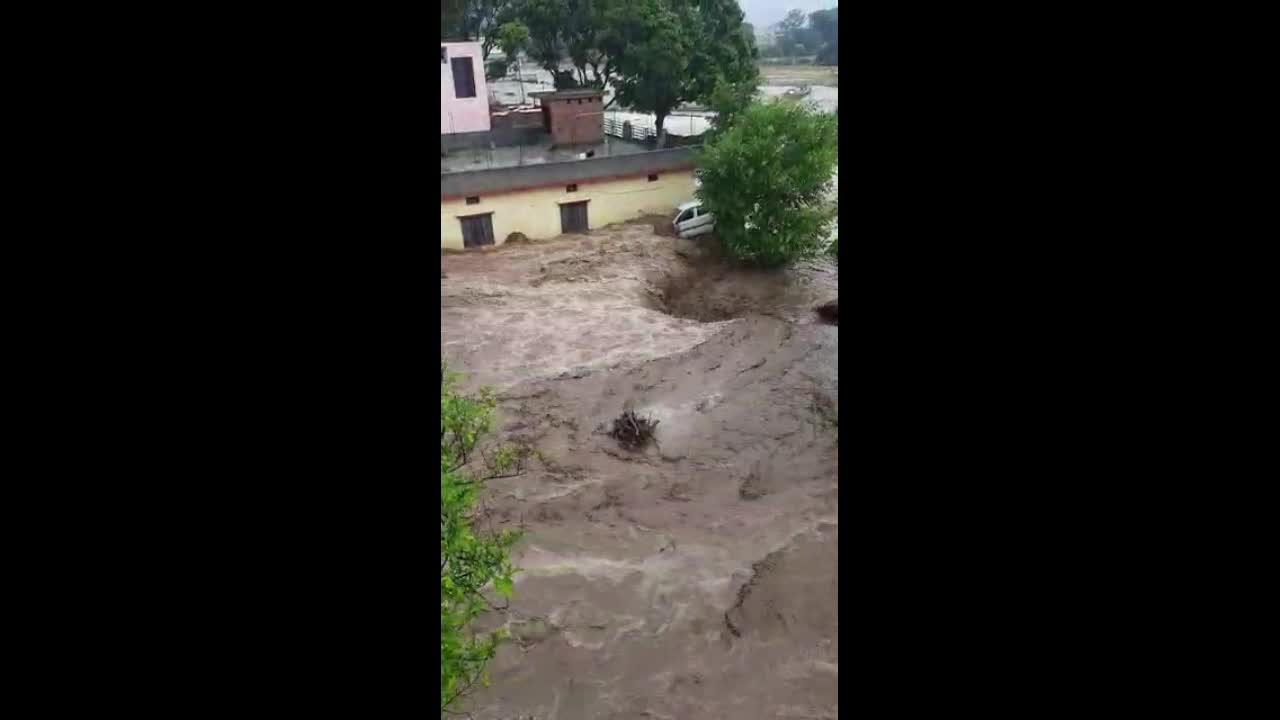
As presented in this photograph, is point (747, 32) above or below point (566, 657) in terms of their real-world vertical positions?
above

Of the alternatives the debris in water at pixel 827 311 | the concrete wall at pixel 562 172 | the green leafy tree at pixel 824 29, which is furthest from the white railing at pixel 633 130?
the green leafy tree at pixel 824 29

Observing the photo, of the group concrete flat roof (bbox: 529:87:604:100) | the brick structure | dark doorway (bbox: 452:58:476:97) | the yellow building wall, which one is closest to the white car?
the yellow building wall

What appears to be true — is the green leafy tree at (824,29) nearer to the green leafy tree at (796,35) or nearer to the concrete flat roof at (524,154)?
the green leafy tree at (796,35)

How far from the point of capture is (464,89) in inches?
658

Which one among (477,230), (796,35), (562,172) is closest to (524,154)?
(562,172)

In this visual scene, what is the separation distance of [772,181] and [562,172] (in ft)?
13.2

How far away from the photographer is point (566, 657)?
24.2 feet

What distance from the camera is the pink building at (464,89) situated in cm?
1644

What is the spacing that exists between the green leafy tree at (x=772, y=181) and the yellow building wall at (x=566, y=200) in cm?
206

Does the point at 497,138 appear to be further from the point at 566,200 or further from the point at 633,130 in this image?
the point at 633,130
